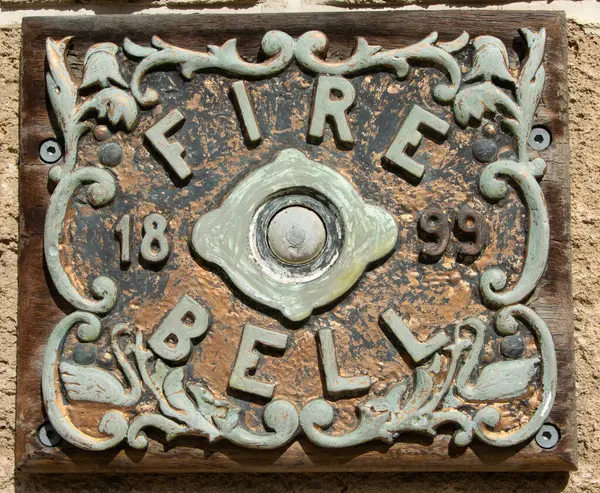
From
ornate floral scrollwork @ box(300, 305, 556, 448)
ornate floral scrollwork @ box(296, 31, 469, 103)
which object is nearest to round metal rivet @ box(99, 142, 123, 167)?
ornate floral scrollwork @ box(296, 31, 469, 103)

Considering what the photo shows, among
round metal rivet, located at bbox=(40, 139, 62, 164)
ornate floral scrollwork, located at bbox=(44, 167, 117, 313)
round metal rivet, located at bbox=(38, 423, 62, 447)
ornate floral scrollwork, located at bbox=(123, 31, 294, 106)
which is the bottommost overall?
round metal rivet, located at bbox=(38, 423, 62, 447)

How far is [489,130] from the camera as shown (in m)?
1.19

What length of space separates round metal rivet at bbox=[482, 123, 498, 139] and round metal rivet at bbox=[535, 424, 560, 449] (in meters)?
0.36

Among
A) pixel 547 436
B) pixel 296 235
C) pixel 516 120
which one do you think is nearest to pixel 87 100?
pixel 296 235

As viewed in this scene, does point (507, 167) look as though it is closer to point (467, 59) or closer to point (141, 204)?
point (467, 59)

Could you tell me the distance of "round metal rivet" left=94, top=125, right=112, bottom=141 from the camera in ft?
3.96

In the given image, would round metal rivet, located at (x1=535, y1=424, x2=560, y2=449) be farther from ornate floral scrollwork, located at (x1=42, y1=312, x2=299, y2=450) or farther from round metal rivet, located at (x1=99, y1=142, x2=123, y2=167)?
round metal rivet, located at (x1=99, y1=142, x2=123, y2=167)

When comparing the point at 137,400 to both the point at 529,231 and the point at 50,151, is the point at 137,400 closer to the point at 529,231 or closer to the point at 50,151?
the point at 50,151

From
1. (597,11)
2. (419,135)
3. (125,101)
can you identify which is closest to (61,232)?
(125,101)

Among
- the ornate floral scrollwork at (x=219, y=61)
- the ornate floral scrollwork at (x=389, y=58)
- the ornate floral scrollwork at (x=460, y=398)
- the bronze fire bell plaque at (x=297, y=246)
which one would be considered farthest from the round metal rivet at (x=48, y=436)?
the ornate floral scrollwork at (x=389, y=58)

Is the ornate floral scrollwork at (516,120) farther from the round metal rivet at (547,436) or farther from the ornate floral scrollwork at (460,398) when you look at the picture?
the round metal rivet at (547,436)

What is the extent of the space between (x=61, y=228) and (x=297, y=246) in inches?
11.6

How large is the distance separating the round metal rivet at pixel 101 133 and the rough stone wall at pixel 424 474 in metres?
0.13

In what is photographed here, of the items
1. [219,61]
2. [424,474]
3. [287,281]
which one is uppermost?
[219,61]
